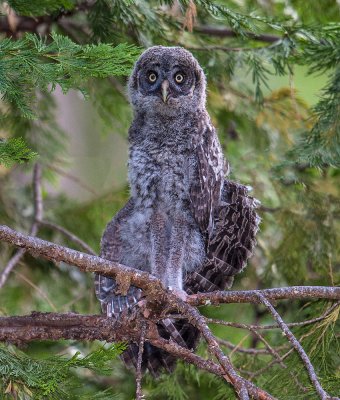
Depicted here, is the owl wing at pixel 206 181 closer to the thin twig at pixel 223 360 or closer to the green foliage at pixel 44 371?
the thin twig at pixel 223 360

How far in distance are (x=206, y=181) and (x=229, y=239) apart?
38 cm

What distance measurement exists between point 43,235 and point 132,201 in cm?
110

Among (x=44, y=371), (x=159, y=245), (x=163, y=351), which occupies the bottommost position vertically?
(x=163, y=351)

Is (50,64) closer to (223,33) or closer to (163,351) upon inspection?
(163,351)

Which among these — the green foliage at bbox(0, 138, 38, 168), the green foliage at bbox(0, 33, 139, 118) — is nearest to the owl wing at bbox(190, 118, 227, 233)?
the green foliage at bbox(0, 33, 139, 118)

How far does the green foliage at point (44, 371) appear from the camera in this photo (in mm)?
2996

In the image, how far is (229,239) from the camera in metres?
4.08

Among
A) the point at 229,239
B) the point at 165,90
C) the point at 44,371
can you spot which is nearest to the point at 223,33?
the point at 165,90

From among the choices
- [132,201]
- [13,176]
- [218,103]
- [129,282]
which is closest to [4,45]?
[129,282]

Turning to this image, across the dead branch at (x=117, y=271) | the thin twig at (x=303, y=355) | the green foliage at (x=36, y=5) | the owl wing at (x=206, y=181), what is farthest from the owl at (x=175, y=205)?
the thin twig at (x=303, y=355)

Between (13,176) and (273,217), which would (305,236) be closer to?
(273,217)

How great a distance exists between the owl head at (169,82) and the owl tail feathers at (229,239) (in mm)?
487

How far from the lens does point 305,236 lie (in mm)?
4512

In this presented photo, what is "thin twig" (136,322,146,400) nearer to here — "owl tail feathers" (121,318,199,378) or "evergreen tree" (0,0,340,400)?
"evergreen tree" (0,0,340,400)
